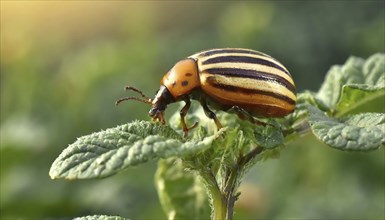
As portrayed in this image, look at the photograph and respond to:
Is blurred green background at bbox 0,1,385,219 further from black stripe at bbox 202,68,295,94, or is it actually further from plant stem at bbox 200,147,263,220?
plant stem at bbox 200,147,263,220

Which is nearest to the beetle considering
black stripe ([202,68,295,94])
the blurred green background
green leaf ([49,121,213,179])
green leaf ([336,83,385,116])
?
black stripe ([202,68,295,94])

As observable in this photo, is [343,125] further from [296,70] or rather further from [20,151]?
[296,70]

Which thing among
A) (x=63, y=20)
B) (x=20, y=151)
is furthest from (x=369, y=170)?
(x=63, y=20)

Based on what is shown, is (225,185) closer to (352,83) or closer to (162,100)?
(162,100)

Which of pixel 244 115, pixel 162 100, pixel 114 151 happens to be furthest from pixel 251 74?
pixel 114 151

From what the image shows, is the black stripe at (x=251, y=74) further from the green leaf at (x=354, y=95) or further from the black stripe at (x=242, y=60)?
the green leaf at (x=354, y=95)

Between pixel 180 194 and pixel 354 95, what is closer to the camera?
pixel 354 95
